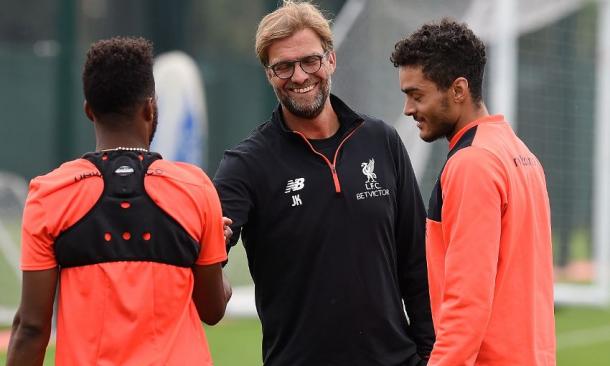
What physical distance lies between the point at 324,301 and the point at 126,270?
963 mm

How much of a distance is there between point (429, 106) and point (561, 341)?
24.3 feet

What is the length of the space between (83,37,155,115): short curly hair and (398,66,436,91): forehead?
819 millimetres

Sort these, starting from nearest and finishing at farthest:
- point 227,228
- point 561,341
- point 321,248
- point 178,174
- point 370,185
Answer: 1. point 178,174
2. point 227,228
3. point 321,248
4. point 370,185
5. point 561,341

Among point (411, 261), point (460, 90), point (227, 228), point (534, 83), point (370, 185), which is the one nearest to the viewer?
point (460, 90)

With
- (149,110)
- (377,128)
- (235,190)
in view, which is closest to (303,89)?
(377,128)

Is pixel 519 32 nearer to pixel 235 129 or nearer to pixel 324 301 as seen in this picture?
pixel 324 301

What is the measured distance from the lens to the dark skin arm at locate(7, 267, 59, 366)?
325 centimetres

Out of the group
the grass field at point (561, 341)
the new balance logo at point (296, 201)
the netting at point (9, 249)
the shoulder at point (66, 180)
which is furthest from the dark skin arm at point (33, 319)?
the netting at point (9, 249)

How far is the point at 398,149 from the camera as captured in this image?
170 inches

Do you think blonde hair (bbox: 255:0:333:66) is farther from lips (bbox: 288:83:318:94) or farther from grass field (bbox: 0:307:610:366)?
grass field (bbox: 0:307:610:366)

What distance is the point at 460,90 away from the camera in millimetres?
3615

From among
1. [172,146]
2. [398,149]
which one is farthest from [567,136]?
[398,149]

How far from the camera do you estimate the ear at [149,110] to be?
344 centimetres

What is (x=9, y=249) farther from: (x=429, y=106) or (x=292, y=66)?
(x=429, y=106)
